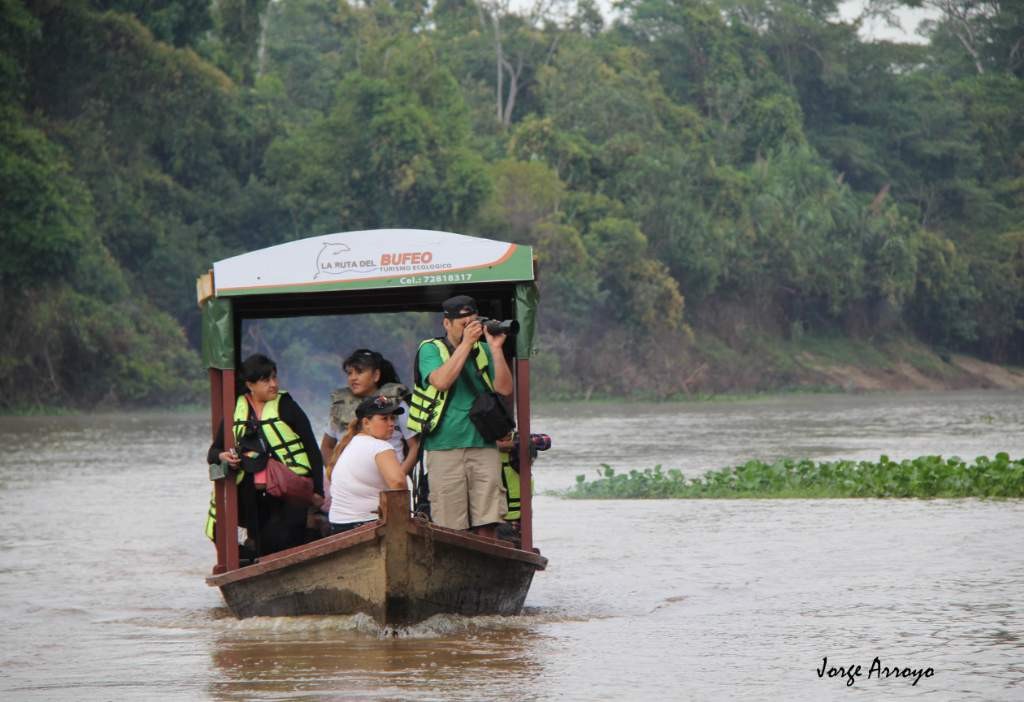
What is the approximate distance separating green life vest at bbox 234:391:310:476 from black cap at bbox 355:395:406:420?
653 mm

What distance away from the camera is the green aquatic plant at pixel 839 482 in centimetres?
1798

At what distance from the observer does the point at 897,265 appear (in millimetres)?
59281

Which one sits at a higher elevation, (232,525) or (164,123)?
(164,123)

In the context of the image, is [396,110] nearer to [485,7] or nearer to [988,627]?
[485,7]

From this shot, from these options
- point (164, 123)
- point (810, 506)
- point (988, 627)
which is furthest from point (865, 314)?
point (988, 627)

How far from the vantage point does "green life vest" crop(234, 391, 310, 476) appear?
9969mm

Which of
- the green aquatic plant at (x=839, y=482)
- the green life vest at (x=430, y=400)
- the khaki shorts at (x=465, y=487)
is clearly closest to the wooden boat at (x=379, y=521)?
the khaki shorts at (x=465, y=487)

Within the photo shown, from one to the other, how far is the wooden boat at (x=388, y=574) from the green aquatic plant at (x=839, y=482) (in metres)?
8.92

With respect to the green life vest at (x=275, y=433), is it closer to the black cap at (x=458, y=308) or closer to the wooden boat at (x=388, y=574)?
the wooden boat at (x=388, y=574)

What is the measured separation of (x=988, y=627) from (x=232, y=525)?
4.41m

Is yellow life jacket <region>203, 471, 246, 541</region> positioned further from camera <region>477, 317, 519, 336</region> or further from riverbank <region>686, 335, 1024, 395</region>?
riverbank <region>686, 335, 1024, 395</region>

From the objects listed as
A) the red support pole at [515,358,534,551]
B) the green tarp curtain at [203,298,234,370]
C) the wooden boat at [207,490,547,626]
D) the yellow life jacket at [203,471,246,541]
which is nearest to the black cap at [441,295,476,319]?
the red support pole at [515,358,534,551]

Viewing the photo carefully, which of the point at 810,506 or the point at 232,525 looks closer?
the point at 232,525

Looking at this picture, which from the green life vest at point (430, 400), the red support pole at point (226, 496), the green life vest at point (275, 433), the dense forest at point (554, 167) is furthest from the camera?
the dense forest at point (554, 167)
